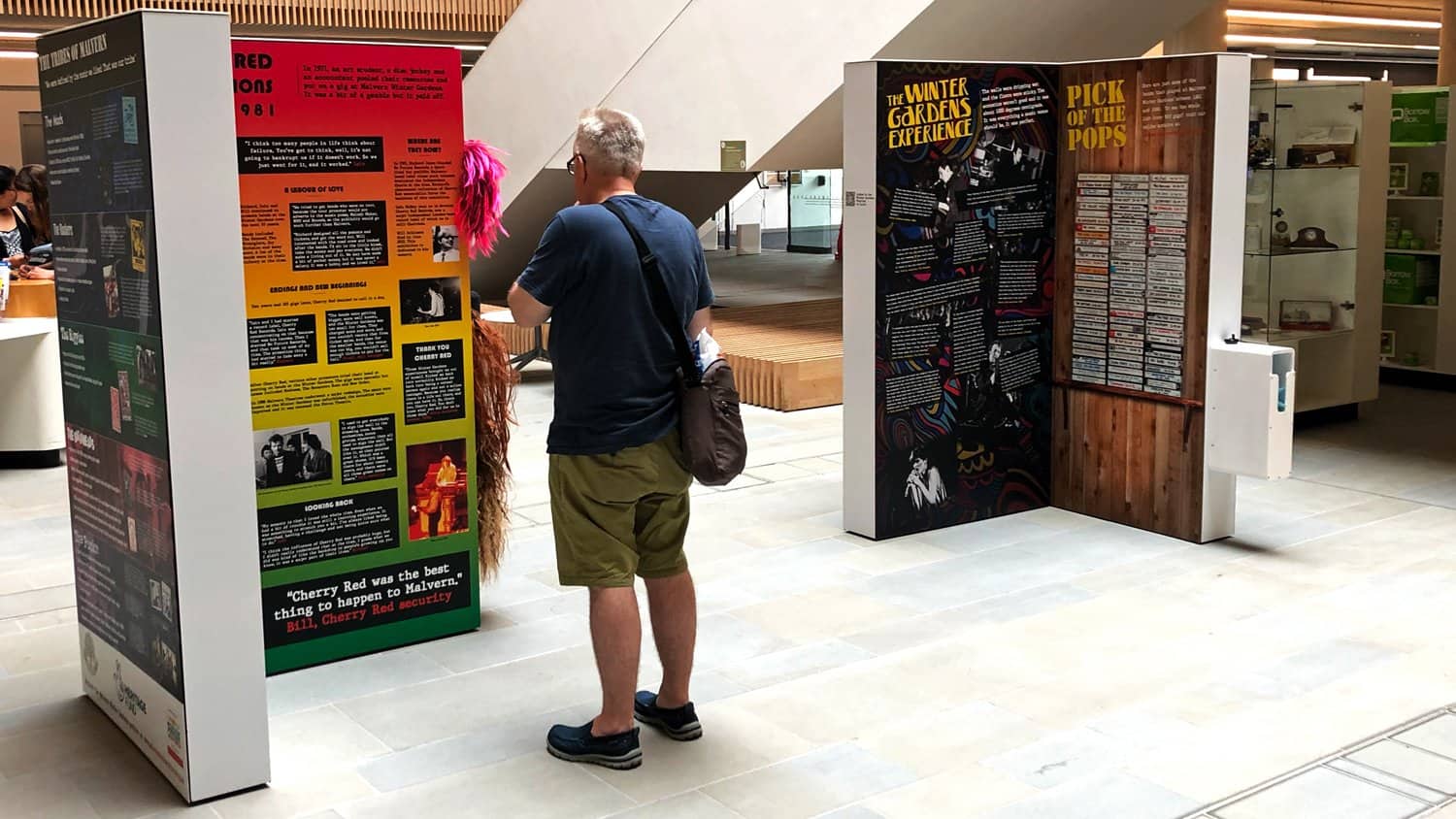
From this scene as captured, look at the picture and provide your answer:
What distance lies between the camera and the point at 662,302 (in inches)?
138

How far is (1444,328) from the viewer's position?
920 cm

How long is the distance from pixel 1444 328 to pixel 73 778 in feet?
27.8

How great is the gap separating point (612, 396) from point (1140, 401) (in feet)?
10.3

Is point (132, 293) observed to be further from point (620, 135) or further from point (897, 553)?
point (897, 553)

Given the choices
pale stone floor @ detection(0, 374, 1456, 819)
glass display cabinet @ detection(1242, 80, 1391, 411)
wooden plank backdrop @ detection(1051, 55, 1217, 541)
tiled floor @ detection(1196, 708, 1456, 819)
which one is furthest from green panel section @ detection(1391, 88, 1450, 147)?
tiled floor @ detection(1196, 708, 1456, 819)

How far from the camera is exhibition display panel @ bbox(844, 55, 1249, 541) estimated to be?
5609 millimetres

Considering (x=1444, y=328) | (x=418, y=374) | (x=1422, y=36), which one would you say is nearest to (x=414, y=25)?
(x=1444, y=328)

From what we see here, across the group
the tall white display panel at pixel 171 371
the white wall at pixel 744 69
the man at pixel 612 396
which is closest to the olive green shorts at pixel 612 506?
the man at pixel 612 396

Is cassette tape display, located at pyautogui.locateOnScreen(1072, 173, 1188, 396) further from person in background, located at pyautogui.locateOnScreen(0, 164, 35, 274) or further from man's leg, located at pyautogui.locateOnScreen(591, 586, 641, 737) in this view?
person in background, located at pyautogui.locateOnScreen(0, 164, 35, 274)

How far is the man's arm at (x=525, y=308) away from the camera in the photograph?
135 inches

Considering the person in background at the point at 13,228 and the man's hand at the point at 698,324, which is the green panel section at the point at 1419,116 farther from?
the person in background at the point at 13,228

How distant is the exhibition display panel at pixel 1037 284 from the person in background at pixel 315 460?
2.28 metres

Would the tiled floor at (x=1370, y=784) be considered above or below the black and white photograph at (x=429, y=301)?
below

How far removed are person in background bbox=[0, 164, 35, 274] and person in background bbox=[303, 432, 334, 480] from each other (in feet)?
15.3
